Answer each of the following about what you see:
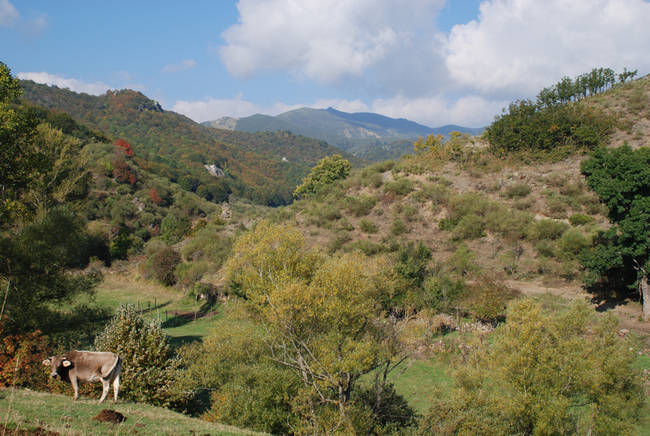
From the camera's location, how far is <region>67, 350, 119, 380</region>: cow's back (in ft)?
23.1

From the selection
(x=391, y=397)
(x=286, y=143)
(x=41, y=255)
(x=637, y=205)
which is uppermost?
(x=286, y=143)

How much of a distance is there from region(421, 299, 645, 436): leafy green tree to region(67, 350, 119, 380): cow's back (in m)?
8.11

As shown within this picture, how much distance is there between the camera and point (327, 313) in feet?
33.2

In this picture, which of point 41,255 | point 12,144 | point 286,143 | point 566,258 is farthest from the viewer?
point 286,143

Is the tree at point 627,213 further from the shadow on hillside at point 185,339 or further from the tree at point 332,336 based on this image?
the shadow on hillside at point 185,339

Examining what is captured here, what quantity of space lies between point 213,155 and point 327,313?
110m

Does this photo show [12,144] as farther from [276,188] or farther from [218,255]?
[276,188]

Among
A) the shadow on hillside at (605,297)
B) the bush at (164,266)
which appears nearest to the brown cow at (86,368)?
the shadow on hillside at (605,297)

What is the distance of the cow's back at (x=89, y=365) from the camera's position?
7.04 metres

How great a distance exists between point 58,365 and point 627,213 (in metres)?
22.7

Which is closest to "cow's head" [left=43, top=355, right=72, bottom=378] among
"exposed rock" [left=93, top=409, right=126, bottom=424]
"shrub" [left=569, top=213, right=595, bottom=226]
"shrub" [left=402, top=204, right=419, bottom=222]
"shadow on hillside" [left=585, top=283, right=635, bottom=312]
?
"exposed rock" [left=93, top=409, right=126, bottom=424]

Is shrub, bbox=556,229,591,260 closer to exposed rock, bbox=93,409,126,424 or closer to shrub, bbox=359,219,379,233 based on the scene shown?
shrub, bbox=359,219,379,233

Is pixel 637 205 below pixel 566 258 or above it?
above

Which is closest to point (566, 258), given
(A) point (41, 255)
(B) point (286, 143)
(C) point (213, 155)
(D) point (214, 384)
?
(D) point (214, 384)
